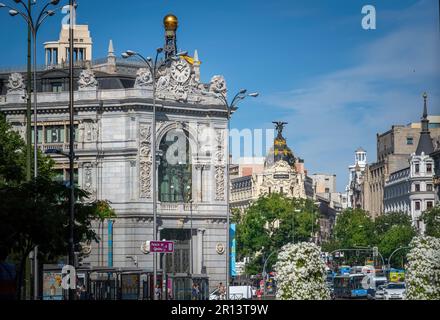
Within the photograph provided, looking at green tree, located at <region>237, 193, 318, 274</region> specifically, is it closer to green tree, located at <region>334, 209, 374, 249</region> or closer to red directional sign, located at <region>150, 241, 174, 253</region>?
green tree, located at <region>334, 209, 374, 249</region>

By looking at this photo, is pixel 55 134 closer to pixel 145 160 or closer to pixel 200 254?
pixel 145 160

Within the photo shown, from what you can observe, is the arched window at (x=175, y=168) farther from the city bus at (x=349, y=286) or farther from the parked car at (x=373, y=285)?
the parked car at (x=373, y=285)

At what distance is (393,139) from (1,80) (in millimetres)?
90666

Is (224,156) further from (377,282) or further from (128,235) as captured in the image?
(377,282)

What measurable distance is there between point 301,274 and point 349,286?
5489cm

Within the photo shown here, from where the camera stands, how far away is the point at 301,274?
43.9 meters

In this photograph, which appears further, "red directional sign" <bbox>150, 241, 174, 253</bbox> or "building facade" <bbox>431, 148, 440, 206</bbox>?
"building facade" <bbox>431, 148, 440, 206</bbox>

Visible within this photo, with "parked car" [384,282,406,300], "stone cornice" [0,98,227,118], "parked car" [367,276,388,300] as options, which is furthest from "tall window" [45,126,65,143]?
"parked car" [384,282,406,300]

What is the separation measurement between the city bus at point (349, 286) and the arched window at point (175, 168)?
1727 cm

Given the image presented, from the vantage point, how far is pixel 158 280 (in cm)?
7700

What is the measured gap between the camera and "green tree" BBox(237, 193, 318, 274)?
488 feet

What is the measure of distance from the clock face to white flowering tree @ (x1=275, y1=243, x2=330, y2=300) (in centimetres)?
6256

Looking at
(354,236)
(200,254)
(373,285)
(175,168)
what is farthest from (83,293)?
(354,236)
